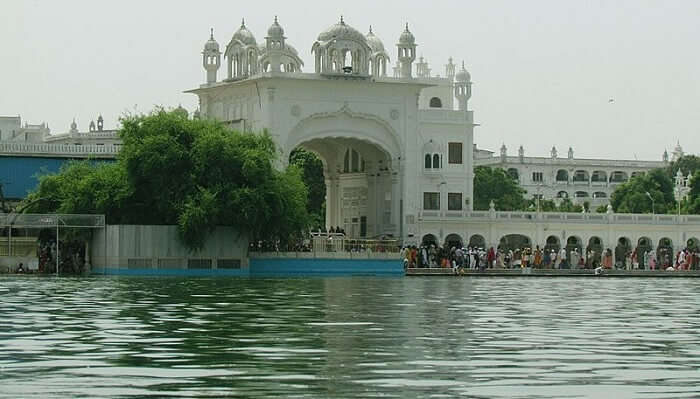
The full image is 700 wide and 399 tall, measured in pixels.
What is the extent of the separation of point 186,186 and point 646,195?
55.6 meters

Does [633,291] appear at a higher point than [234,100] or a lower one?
lower

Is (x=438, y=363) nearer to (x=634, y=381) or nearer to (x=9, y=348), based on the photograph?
(x=634, y=381)

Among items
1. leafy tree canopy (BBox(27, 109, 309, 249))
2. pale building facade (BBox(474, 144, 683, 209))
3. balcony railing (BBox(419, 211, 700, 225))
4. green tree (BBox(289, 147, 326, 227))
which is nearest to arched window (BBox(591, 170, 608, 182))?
pale building facade (BBox(474, 144, 683, 209))

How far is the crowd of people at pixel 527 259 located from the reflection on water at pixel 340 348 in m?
29.6

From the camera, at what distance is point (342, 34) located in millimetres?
64688

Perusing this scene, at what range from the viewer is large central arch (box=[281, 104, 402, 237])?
214ft

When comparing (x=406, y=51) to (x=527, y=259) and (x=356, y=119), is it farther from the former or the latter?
(x=527, y=259)

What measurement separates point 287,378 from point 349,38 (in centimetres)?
5115

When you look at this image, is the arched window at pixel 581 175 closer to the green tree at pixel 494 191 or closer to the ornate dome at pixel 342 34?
the green tree at pixel 494 191

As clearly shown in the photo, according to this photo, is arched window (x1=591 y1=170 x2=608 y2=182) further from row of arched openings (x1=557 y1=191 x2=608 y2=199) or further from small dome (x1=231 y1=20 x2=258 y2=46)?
small dome (x1=231 y1=20 x2=258 y2=46)

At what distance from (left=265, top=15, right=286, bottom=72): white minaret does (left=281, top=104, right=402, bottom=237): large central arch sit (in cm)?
261

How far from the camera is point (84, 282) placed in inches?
1577

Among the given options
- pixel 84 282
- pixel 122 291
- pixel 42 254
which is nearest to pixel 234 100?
pixel 42 254

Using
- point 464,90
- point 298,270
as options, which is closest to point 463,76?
point 464,90
